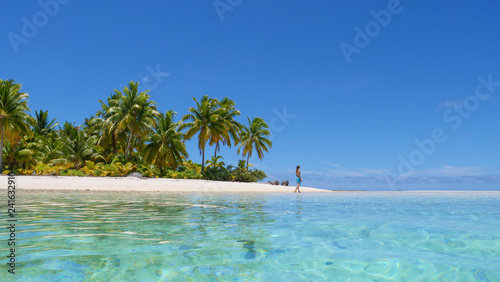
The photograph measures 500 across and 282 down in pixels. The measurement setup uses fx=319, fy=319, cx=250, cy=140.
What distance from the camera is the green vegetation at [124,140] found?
28.2 m

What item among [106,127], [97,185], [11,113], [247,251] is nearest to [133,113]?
[106,127]

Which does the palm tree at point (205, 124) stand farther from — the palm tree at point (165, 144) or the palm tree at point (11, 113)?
the palm tree at point (11, 113)

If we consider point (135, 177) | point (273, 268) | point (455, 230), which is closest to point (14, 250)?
point (273, 268)

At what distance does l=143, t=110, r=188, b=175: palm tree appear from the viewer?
110 ft

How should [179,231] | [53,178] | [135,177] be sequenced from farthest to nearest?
[135,177] → [53,178] → [179,231]

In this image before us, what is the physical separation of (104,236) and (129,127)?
32.5 meters

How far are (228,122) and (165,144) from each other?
7377 millimetres

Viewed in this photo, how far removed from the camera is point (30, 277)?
3.00m

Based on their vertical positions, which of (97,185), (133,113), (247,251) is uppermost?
(133,113)

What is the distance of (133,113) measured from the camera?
3431 centimetres

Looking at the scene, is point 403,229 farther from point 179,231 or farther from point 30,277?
point 30,277

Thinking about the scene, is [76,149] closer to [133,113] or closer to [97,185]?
[133,113]

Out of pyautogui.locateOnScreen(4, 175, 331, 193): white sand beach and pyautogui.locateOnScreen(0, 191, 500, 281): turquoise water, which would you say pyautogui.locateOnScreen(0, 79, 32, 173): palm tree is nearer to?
pyautogui.locateOnScreen(4, 175, 331, 193): white sand beach

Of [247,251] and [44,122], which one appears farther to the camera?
[44,122]
